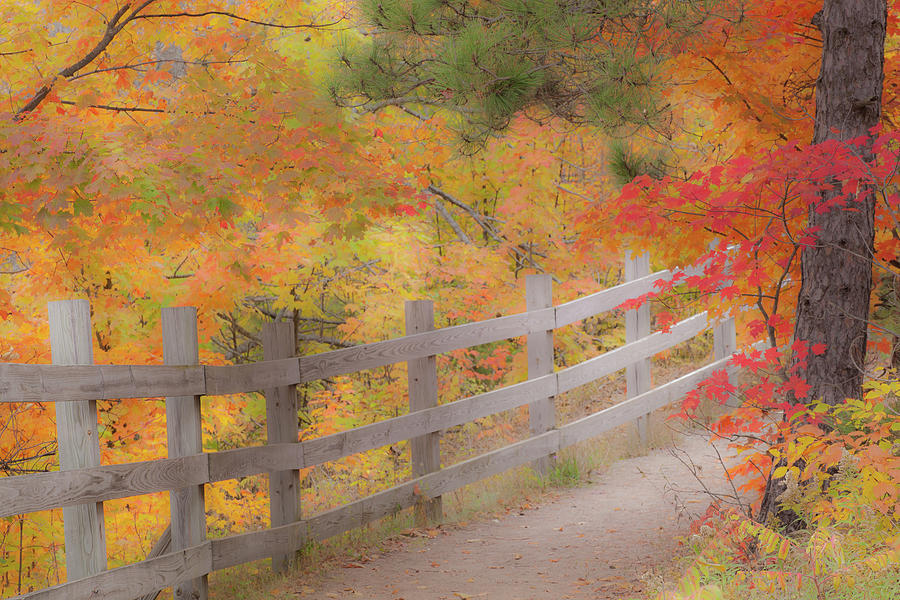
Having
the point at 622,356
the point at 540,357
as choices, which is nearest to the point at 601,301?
the point at 622,356

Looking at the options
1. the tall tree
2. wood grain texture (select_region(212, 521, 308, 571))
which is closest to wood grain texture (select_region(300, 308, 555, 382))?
wood grain texture (select_region(212, 521, 308, 571))

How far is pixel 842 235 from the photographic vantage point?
427 centimetres

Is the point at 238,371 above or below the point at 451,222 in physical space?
below

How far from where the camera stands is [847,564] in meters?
3.19

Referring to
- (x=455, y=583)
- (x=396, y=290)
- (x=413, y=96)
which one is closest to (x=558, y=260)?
(x=396, y=290)

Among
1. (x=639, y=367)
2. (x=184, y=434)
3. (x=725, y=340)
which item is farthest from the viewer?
(x=725, y=340)

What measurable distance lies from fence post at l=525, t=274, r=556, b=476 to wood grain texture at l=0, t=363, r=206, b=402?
3.39 metres

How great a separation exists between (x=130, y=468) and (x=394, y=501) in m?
2.19

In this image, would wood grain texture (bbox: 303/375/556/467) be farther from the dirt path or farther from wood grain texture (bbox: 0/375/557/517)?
the dirt path

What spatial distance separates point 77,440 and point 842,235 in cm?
402

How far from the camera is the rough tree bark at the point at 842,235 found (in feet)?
13.8

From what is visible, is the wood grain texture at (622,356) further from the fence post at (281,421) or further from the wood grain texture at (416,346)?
the fence post at (281,421)

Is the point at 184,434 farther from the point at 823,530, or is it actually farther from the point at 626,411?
the point at 626,411

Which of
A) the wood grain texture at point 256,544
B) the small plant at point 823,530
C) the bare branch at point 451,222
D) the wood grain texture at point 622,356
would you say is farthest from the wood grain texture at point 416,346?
the bare branch at point 451,222
